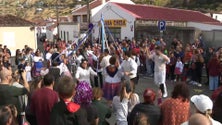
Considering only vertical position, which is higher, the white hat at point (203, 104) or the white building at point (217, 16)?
the white building at point (217, 16)

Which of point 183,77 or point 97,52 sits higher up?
point 97,52

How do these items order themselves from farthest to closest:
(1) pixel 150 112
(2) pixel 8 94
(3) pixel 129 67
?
(3) pixel 129 67, (2) pixel 8 94, (1) pixel 150 112

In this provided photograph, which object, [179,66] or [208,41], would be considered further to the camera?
[208,41]

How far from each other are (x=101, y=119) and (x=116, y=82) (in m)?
4.22

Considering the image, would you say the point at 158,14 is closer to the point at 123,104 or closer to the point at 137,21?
the point at 137,21

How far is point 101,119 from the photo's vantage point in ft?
17.0

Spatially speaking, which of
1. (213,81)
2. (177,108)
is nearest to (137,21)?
(213,81)

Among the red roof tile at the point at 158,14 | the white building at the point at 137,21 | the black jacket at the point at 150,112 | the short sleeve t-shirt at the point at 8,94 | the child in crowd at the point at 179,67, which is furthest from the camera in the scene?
the red roof tile at the point at 158,14

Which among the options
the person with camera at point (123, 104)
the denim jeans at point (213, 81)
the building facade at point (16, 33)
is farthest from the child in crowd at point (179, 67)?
the building facade at point (16, 33)

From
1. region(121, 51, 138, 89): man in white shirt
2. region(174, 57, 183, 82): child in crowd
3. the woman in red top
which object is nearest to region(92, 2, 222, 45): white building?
region(174, 57, 183, 82): child in crowd

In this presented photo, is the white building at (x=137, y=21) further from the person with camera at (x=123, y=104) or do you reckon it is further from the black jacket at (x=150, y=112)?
the black jacket at (x=150, y=112)

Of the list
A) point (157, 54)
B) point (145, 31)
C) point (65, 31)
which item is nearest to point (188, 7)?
point (65, 31)

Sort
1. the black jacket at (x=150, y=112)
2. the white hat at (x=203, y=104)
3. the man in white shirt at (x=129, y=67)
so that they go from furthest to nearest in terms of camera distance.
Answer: the man in white shirt at (x=129, y=67) → the black jacket at (x=150, y=112) → the white hat at (x=203, y=104)

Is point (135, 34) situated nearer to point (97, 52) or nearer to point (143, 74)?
point (143, 74)
